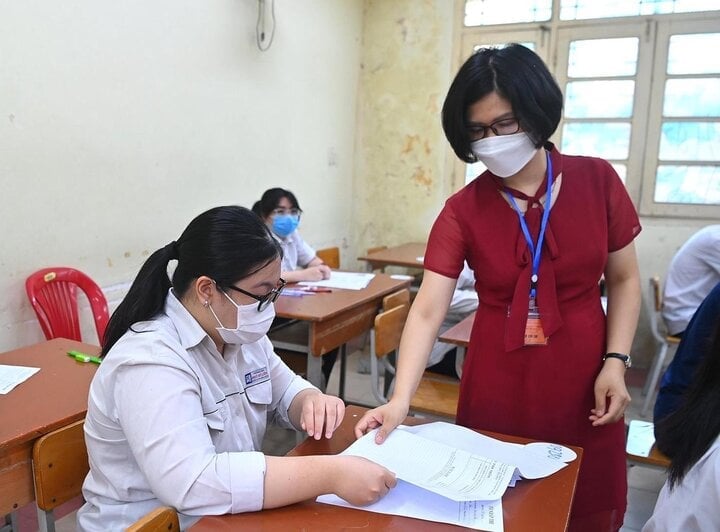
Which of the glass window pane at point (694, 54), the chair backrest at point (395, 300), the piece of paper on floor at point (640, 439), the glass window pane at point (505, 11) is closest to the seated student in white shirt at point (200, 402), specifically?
the piece of paper on floor at point (640, 439)

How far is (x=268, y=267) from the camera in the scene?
44.9 inches

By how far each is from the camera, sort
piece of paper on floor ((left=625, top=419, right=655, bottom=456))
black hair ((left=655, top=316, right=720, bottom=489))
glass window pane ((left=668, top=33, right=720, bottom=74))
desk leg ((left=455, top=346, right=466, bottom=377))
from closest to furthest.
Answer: black hair ((left=655, top=316, right=720, bottom=489))
piece of paper on floor ((left=625, top=419, right=655, bottom=456))
desk leg ((left=455, top=346, right=466, bottom=377))
glass window pane ((left=668, top=33, right=720, bottom=74))

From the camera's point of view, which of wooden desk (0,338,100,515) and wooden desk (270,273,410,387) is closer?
wooden desk (0,338,100,515)

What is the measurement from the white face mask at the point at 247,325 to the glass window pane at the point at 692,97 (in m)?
3.83

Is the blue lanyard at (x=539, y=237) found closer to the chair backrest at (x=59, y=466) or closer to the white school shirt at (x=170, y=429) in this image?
the white school shirt at (x=170, y=429)

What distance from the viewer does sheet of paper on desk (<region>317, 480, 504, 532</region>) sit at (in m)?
0.90

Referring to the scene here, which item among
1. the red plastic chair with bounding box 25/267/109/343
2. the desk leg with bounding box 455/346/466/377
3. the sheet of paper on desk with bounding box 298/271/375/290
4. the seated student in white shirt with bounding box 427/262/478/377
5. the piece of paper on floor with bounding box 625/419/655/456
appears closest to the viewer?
the piece of paper on floor with bounding box 625/419/655/456

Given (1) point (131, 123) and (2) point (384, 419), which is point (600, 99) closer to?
(1) point (131, 123)

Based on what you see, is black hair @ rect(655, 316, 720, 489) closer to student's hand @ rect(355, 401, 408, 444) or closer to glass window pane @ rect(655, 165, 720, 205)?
student's hand @ rect(355, 401, 408, 444)

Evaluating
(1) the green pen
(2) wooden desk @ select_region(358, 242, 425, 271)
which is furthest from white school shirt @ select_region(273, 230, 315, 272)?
(1) the green pen

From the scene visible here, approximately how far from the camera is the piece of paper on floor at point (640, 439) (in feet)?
5.69

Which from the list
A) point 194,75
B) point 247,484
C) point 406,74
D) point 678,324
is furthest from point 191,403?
point 406,74

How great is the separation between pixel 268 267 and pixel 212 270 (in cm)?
11

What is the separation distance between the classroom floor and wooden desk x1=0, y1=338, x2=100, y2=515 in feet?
1.01
